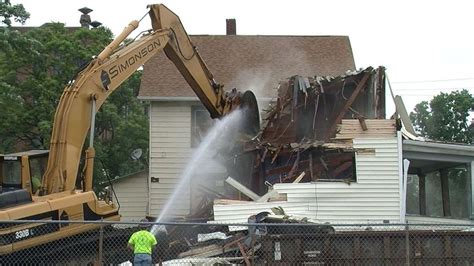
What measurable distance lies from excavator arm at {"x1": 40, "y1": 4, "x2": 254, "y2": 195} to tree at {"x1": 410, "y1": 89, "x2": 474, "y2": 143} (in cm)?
3279

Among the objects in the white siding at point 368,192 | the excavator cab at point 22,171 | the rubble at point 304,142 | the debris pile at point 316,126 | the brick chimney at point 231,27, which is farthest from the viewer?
the brick chimney at point 231,27

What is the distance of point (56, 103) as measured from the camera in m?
26.4

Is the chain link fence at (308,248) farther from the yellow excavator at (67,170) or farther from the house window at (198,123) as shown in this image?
the house window at (198,123)

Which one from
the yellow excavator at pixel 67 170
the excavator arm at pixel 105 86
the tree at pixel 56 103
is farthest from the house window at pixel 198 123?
the yellow excavator at pixel 67 170

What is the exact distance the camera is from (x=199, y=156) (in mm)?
19375

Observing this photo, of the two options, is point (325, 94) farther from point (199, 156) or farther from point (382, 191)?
point (199, 156)

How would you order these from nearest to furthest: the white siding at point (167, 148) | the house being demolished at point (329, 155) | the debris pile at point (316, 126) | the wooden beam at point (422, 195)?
the house being demolished at point (329, 155) < the debris pile at point (316, 126) < the white siding at point (167, 148) < the wooden beam at point (422, 195)

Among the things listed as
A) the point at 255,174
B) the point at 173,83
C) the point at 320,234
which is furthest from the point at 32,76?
the point at 320,234

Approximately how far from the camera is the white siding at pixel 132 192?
24812 millimetres

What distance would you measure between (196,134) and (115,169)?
28.1ft

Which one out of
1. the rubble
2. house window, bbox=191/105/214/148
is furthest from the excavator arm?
house window, bbox=191/105/214/148

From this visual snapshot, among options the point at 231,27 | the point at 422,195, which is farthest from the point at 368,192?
the point at 231,27

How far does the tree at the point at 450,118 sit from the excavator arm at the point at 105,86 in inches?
1291

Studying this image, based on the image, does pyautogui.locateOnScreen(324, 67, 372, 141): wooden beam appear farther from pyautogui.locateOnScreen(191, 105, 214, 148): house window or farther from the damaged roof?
pyautogui.locateOnScreen(191, 105, 214, 148): house window
